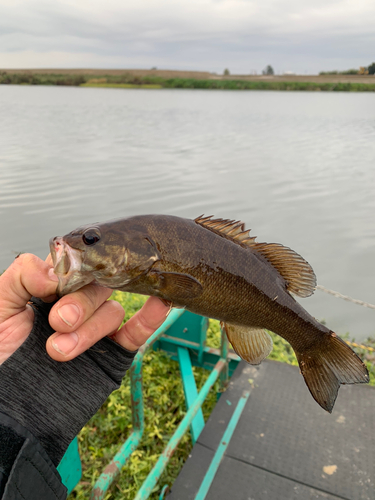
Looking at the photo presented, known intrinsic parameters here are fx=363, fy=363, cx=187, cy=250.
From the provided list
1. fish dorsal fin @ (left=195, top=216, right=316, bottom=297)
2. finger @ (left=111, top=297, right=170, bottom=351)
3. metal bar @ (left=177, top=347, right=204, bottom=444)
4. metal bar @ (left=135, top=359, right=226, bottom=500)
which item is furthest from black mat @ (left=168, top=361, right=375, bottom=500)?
fish dorsal fin @ (left=195, top=216, right=316, bottom=297)

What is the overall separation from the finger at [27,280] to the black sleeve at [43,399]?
0.11 m

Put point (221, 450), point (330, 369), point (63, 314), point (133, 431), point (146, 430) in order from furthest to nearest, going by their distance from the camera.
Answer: point (146, 430) < point (221, 450) < point (133, 431) < point (330, 369) < point (63, 314)

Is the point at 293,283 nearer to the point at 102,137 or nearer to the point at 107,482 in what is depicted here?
the point at 107,482

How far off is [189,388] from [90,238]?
278cm

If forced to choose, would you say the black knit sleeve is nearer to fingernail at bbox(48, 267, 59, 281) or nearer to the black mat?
fingernail at bbox(48, 267, 59, 281)

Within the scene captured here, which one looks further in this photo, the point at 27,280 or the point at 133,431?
the point at 133,431

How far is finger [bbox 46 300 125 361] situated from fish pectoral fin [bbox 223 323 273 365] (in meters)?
0.57

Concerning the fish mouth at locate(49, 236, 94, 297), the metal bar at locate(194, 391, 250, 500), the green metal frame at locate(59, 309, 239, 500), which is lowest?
the metal bar at locate(194, 391, 250, 500)

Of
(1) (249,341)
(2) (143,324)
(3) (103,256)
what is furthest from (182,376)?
(3) (103,256)

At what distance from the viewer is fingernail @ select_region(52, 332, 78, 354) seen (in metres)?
1.47

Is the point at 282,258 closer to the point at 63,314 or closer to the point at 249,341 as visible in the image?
the point at 249,341

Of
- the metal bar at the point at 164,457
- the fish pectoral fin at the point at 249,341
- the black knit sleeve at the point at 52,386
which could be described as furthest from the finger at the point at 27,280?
the metal bar at the point at 164,457

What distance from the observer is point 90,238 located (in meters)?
1.51

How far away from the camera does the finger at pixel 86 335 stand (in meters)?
1.47
